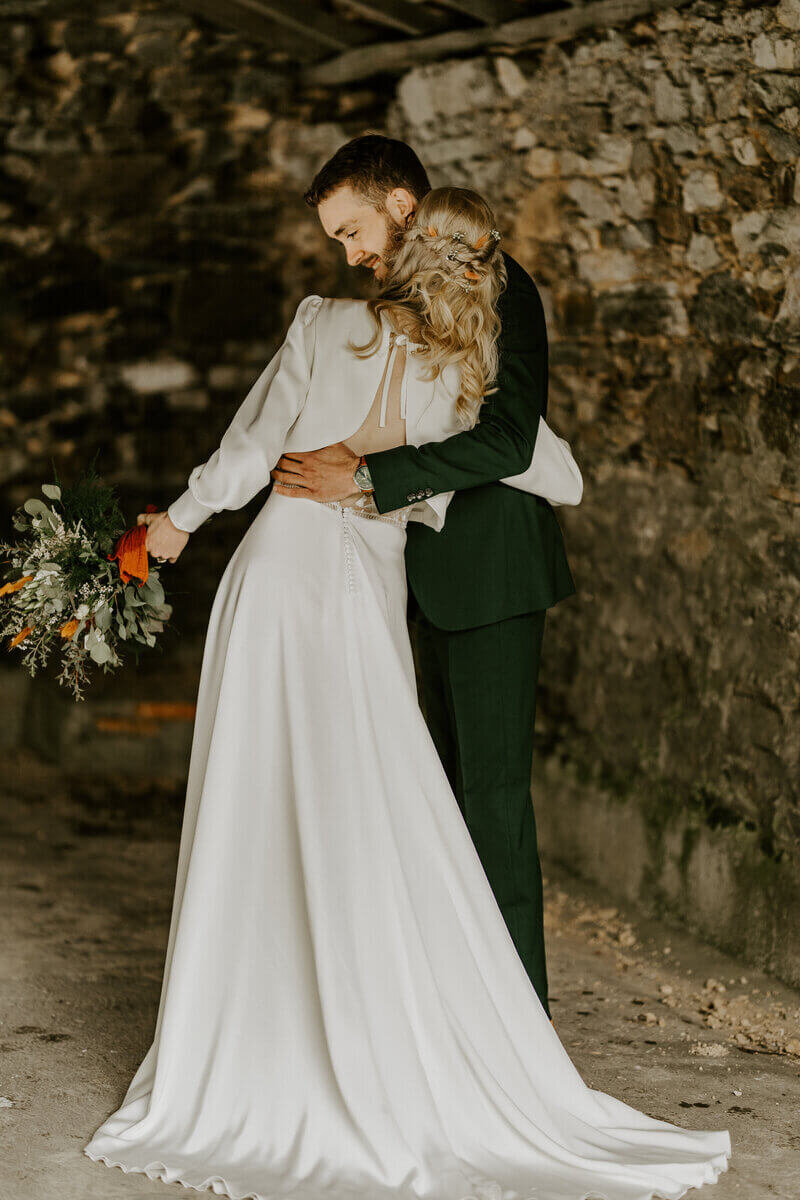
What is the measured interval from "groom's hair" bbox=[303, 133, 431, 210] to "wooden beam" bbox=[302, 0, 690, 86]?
169 cm

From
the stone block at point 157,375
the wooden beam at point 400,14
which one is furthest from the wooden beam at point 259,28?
the stone block at point 157,375

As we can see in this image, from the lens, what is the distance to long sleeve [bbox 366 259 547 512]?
2734 millimetres

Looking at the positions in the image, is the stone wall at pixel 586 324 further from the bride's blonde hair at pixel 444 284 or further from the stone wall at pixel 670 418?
the bride's blonde hair at pixel 444 284

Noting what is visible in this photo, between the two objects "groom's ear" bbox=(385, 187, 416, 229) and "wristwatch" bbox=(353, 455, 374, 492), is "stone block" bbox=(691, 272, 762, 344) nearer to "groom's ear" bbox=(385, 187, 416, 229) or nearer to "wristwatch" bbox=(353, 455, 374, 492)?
"groom's ear" bbox=(385, 187, 416, 229)

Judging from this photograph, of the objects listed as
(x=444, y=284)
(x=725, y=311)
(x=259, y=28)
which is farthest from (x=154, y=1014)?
(x=259, y=28)

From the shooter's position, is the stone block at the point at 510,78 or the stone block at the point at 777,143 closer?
the stone block at the point at 777,143

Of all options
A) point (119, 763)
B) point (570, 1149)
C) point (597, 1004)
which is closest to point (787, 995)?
point (597, 1004)

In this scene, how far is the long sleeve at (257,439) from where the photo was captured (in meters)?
2.69

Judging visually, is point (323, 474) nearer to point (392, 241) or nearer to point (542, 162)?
point (392, 241)

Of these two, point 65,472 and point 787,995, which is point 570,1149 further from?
point 65,472

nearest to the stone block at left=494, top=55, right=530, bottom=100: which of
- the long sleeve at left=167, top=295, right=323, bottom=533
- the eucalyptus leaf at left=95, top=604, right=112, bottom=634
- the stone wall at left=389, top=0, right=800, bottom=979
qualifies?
the stone wall at left=389, top=0, right=800, bottom=979

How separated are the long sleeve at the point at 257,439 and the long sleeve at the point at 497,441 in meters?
0.20

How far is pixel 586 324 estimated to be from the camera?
4.64 m

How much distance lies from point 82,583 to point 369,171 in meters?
1.06
